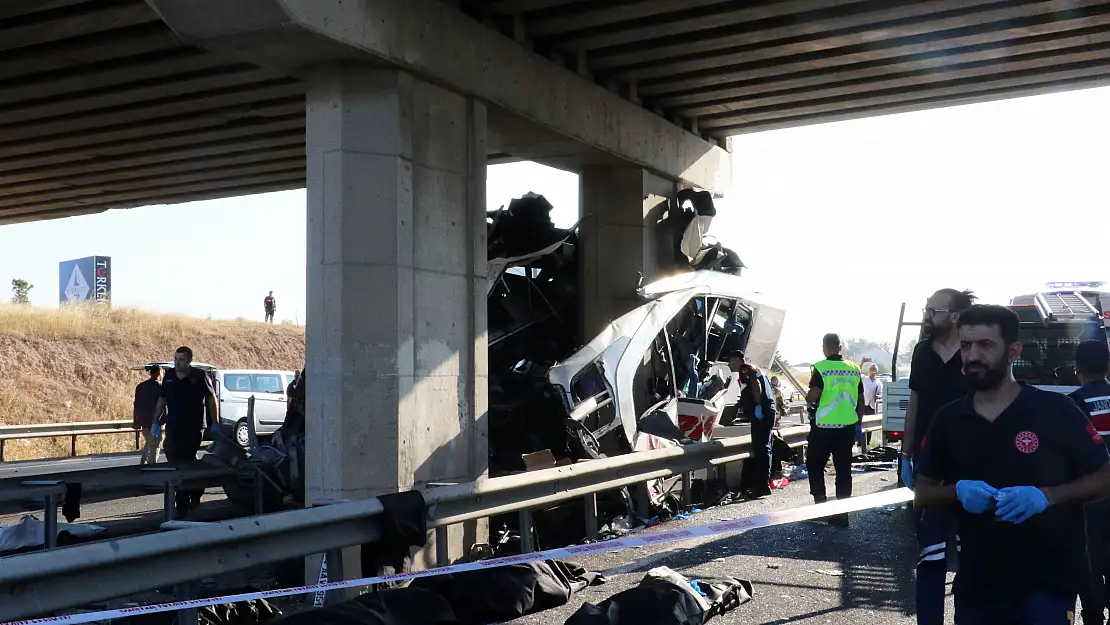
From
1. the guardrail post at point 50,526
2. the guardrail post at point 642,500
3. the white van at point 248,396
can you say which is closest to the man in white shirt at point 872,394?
the guardrail post at point 642,500

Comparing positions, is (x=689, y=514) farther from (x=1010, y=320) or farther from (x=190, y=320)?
(x=190, y=320)

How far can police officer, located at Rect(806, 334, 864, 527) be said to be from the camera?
1115cm

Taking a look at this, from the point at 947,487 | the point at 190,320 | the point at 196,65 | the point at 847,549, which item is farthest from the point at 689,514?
the point at 190,320

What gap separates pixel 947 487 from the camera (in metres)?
4.42

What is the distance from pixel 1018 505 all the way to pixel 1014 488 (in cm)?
7

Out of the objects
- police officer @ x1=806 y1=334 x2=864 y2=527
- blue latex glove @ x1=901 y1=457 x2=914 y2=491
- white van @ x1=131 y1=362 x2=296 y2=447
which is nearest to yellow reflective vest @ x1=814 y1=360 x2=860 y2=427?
police officer @ x1=806 y1=334 x2=864 y2=527

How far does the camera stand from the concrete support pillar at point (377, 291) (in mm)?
9461

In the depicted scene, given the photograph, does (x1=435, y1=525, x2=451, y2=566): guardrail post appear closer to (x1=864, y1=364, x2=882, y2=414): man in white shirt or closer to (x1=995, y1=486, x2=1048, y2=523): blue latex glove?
(x1=995, y1=486, x2=1048, y2=523): blue latex glove

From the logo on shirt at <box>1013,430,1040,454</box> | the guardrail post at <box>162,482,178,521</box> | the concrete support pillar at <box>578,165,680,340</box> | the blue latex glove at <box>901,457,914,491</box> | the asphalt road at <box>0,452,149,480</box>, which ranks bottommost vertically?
the asphalt road at <box>0,452,149,480</box>

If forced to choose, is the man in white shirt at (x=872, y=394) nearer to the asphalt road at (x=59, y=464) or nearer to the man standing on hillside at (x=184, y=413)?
the asphalt road at (x=59, y=464)

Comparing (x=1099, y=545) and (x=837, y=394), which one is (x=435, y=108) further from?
(x=1099, y=545)

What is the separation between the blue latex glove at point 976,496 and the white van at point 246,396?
24.3m

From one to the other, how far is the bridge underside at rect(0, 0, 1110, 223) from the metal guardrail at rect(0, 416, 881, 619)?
4.12 m

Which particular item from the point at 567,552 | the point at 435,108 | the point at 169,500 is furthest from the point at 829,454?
the point at 169,500
